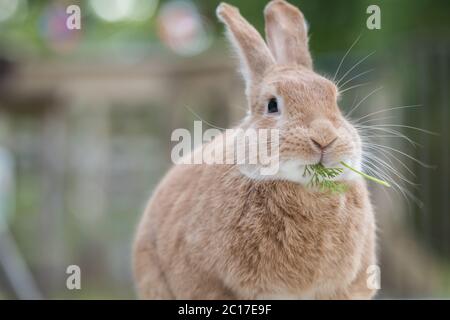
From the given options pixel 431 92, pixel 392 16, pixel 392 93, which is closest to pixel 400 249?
pixel 431 92

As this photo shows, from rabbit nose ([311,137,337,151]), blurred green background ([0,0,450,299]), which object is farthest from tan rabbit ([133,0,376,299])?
blurred green background ([0,0,450,299])

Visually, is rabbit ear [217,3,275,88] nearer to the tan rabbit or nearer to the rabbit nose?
the tan rabbit

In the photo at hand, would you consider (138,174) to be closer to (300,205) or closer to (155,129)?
(155,129)

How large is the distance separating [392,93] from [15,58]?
10.3 ft

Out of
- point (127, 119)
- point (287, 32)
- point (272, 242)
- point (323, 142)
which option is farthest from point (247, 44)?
point (127, 119)

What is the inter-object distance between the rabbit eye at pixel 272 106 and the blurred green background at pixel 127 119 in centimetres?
60

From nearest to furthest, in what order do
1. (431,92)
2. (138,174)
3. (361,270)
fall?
(361,270) < (431,92) < (138,174)

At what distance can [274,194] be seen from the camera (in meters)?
1.25

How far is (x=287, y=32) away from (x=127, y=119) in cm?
483

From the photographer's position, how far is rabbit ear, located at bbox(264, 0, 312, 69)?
126 cm

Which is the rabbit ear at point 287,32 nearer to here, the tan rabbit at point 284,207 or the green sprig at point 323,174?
the tan rabbit at point 284,207

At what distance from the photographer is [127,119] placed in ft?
19.6
